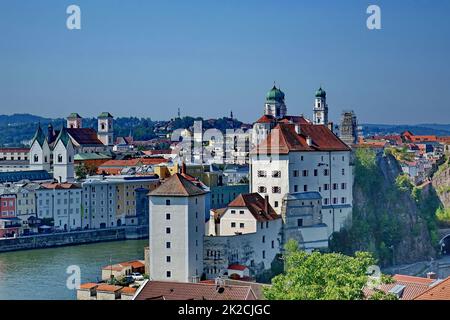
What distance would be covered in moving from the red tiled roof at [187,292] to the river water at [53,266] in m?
2.60

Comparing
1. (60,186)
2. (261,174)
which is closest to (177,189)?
(261,174)

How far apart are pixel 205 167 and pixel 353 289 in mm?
15812

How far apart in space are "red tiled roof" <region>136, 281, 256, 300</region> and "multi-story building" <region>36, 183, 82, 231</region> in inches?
458

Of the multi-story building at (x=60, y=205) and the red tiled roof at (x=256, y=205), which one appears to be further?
the multi-story building at (x=60, y=205)

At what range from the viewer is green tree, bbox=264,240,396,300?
4700 mm

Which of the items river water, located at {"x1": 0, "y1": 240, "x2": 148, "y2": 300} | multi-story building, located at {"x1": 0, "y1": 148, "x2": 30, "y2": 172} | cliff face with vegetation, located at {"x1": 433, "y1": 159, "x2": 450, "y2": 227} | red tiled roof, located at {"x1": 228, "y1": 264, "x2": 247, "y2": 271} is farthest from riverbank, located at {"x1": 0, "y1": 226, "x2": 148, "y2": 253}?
red tiled roof, located at {"x1": 228, "y1": 264, "x2": 247, "y2": 271}

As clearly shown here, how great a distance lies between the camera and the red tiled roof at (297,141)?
13086mm

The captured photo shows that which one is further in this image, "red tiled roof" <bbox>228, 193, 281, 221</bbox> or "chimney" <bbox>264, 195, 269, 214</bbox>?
"chimney" <bbox>264, 195, 269, 214</bbox>

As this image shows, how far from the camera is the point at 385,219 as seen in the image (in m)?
15.7

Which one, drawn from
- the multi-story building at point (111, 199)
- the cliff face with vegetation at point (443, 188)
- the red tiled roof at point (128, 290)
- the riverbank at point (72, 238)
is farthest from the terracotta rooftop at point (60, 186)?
the red tiled roof at point (128, 290)

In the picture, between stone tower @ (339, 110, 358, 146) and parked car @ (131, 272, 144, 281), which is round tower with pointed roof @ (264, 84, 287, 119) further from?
parked car @ (131, 272, 144, 281)

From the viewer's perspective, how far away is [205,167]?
806 inches

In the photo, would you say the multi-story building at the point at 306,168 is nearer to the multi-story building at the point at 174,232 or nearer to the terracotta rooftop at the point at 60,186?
the multi-story building at the point at 174,232

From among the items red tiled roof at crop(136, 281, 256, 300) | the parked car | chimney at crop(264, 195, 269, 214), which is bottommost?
the parked car
